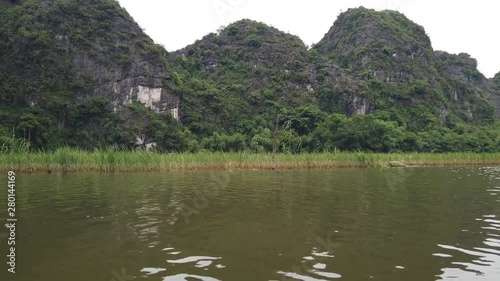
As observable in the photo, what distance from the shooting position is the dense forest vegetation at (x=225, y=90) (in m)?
40.7

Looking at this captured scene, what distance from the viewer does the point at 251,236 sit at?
233 inches

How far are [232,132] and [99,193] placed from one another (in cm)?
3994

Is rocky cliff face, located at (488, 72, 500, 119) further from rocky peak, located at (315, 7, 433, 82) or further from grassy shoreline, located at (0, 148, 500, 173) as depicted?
grassy shoreline, located at (0, 148, 500, 173)

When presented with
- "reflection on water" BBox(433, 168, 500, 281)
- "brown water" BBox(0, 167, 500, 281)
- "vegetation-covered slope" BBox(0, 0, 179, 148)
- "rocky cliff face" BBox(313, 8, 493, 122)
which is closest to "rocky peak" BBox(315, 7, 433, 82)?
"rocky cliff face" BBox(313, 8, 493, 122)

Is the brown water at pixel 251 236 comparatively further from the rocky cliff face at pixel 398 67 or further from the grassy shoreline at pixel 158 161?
the rocky cliff face at pixel 398 67

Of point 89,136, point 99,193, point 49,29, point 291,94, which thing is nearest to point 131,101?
point 89,136

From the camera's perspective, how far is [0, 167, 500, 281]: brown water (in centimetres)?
436

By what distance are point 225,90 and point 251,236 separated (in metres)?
51.7

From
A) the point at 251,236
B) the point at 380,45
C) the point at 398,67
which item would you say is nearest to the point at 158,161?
the point at 251,236

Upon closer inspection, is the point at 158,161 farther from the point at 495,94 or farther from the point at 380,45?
the point at 495,94

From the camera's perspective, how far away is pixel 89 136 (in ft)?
131

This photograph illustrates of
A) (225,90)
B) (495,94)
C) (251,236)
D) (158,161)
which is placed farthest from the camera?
(495,94)

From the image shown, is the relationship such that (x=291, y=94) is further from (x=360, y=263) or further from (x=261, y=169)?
(x=360, y=263)

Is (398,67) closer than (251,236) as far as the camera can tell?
No
